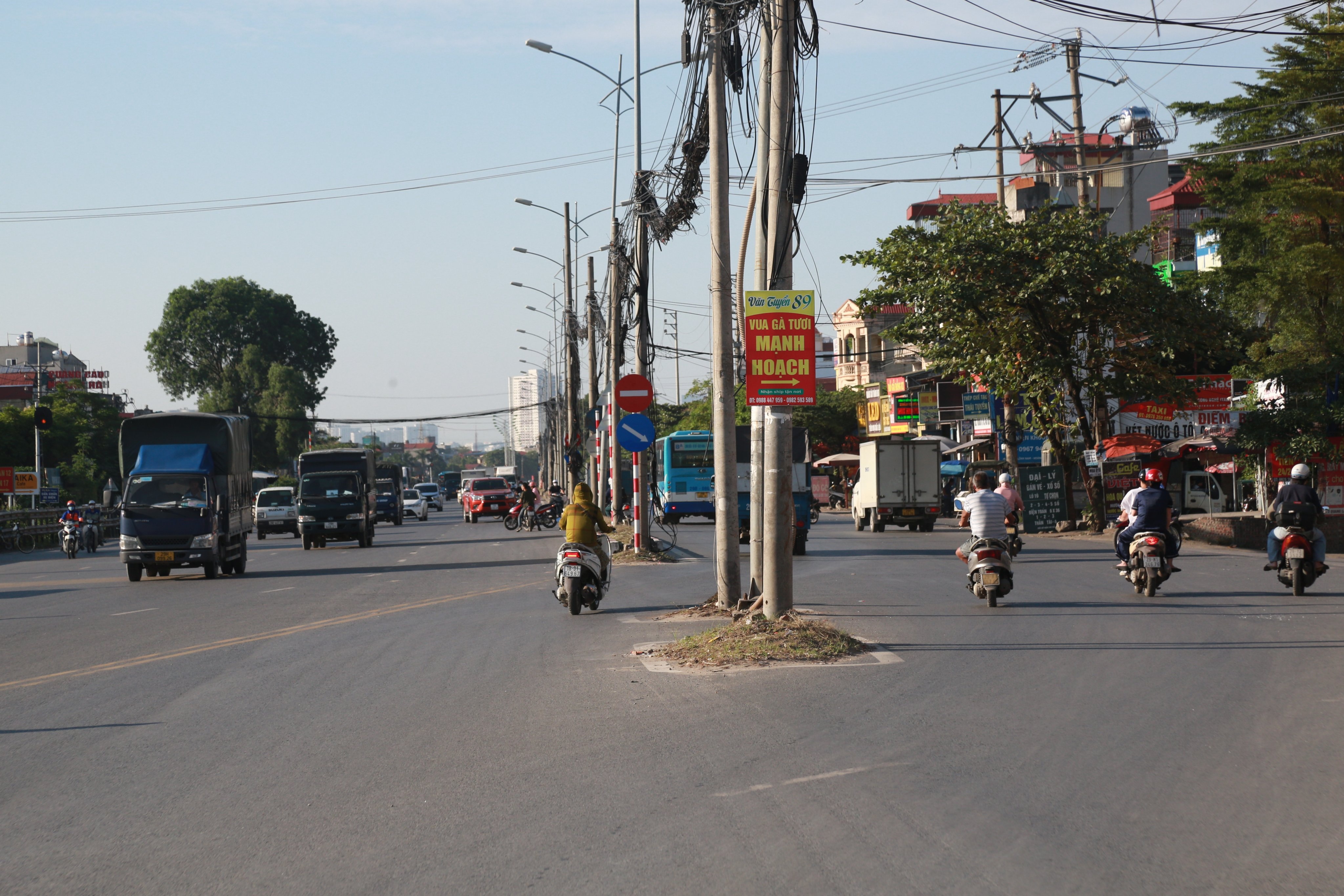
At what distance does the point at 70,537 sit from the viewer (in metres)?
→ 36.2

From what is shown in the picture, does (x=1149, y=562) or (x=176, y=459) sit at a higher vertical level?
(x=176, y=459)

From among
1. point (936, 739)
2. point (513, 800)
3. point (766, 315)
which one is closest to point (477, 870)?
point (513, 800)

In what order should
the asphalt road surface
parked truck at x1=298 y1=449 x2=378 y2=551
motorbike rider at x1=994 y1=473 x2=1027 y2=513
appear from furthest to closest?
parked truck at x1=298 y1=449 x2=378 y2=551
motorbike rider at x1=994 y1=473 x2=1027 y2=513
the asphalt road surface

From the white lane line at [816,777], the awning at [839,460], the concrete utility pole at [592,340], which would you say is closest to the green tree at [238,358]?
the awning at [839,460]

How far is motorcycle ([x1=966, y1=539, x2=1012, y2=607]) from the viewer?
15.6 meters

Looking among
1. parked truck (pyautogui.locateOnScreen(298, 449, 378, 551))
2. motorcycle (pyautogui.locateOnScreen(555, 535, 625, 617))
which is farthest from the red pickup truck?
motorcycle (pyautogui.locateOnScreen(555, 535, 625, 617))

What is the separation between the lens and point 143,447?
26.4 meters

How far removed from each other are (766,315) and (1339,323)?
79.1 ft

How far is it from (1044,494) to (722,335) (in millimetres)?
21489

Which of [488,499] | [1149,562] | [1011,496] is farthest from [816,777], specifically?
[488,499]

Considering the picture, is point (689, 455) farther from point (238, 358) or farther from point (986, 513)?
point (238, 358)

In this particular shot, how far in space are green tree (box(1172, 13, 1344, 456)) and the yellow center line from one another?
18415mm

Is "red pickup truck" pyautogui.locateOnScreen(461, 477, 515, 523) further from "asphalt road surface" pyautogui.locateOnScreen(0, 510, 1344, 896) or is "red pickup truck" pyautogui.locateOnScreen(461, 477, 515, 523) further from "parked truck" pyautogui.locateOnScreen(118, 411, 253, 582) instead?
"asphalt road surface" pyautogui.locateOnScreen(0, 510, 1344, 896)

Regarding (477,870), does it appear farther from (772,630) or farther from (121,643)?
(121,643)
